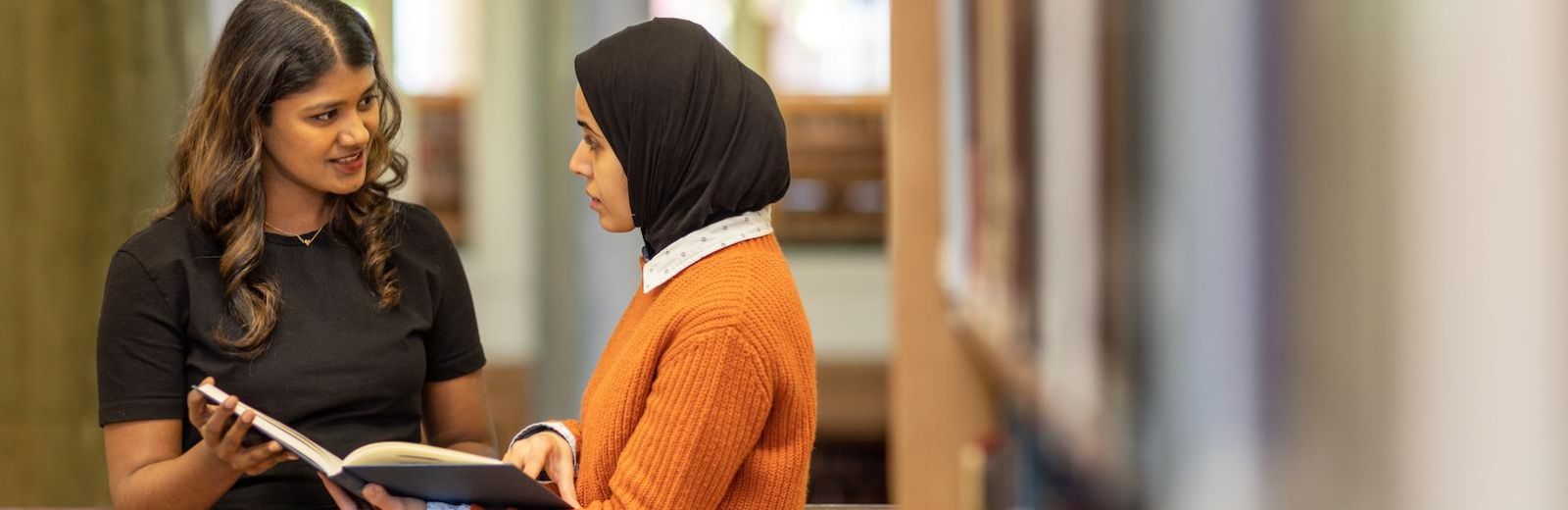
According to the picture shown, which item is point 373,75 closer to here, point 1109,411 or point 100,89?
point 1109,411

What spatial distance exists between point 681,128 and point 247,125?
62cm

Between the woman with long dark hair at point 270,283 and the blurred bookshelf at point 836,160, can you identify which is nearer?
the woman with long dark hair at point 270,283

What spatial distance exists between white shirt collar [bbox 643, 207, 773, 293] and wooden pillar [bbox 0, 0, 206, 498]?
10.8 ft

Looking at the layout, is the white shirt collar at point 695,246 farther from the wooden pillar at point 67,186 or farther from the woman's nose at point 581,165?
the wooden pillar at point 67,186

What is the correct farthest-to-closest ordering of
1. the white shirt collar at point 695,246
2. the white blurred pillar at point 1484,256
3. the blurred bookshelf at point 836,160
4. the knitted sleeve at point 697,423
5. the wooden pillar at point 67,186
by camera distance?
the blurred bookshelf at point 836,160 → the wooden pillar at point 67,186 → the white shirt collar at point 695,246 → the knitted sleeve at point 697,423 → the white blurred pillar at point 1484,256

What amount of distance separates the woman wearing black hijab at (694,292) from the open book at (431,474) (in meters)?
0.05

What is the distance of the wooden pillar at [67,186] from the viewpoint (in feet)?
13.5

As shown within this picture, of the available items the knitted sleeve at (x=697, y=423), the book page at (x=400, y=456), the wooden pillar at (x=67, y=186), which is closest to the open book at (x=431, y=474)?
the book page at (x=400, y=456)

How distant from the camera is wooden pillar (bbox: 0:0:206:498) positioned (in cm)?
412

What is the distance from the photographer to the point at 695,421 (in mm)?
1259

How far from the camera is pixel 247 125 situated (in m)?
1.66

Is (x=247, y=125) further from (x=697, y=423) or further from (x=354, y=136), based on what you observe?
(x=697, y=423)

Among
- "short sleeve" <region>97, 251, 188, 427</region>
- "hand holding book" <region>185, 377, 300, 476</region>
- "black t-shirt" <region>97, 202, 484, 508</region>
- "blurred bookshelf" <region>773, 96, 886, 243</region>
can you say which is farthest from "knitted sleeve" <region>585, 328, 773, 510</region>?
"blurred bookshelf" <region>773, 96, 886, 243</region>

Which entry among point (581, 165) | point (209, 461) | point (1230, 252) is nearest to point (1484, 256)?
point (1230, 252)
